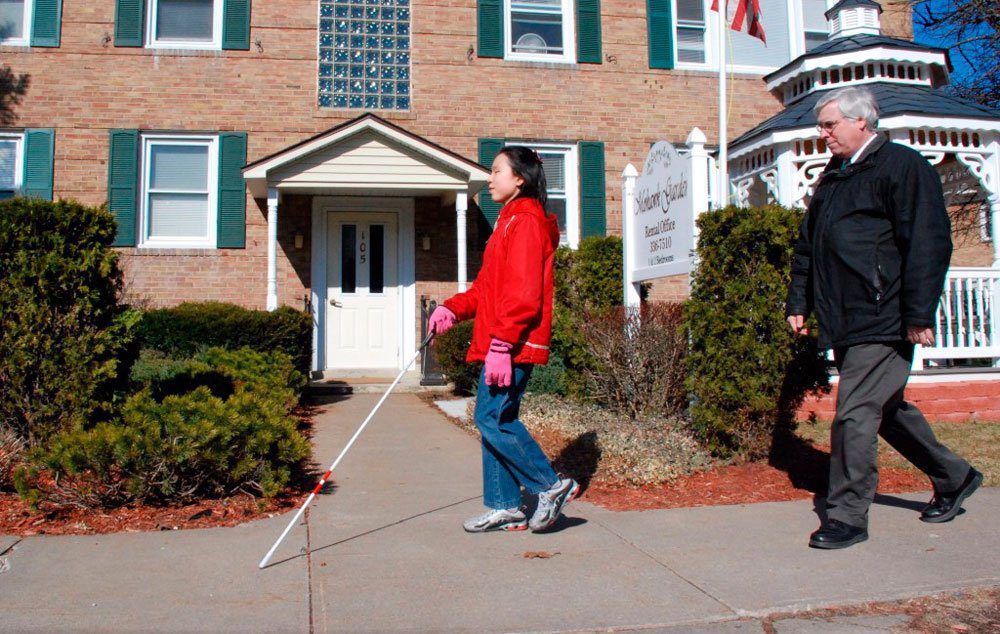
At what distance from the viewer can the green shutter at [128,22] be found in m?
11.5

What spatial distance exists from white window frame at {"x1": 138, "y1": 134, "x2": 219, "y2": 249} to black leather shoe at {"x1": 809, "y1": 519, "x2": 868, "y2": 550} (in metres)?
9.77

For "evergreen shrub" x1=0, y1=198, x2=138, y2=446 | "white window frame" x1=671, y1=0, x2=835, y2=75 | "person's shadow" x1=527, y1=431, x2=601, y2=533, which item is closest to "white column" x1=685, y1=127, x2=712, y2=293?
"person's shadow" x1=527, y1=431, x2=601, y2=533

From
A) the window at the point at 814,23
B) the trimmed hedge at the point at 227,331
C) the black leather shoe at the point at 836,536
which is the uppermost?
the window at the point at 814,23

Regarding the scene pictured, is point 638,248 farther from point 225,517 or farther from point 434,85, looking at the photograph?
point 434,85

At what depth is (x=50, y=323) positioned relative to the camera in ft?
16.1

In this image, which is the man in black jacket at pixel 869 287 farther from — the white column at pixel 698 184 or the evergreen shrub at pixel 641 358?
the evergreen shrub at pixel 641 358

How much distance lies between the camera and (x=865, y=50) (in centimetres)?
1023

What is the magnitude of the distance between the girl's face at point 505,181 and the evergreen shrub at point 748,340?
1774 mm

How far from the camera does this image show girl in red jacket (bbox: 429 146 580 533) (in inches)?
143

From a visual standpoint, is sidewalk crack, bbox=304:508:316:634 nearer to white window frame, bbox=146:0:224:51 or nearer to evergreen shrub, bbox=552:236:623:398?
evergreen shrub, bbox=552:236:623:398

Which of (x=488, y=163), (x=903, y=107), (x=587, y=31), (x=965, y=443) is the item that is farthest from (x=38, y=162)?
(x=965, y=443)

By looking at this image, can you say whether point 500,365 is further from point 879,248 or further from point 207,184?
point 207,184

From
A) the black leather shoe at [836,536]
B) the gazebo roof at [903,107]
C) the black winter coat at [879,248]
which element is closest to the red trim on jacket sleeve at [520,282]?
the black winter coat at [879,248]

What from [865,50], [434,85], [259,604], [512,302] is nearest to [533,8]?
[434,85]
